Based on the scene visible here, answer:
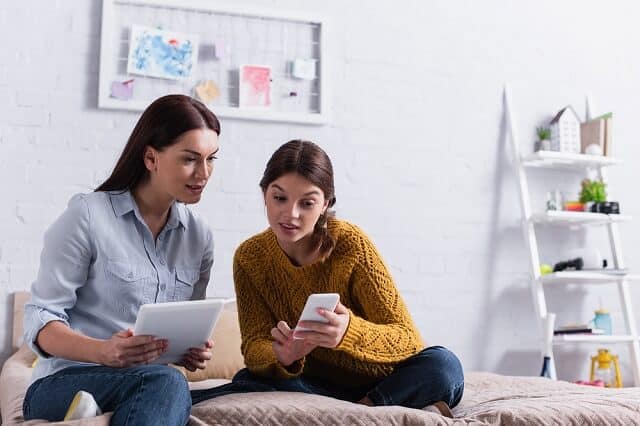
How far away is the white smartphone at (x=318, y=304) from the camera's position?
4.78ft

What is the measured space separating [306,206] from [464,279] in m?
1.79

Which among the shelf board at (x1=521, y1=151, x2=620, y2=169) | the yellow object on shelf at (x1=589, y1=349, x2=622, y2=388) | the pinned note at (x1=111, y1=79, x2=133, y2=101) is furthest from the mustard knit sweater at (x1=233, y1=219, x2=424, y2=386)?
the yellow object on shelf at (x1=589, y1=349, x2=622, y2=388)

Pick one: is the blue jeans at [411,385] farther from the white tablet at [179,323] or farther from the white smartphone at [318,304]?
the white smartphone at [318,304]

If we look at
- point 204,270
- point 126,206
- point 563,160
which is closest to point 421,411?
point 204,270

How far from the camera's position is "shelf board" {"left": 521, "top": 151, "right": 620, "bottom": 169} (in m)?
3.32

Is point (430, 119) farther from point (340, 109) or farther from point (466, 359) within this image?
point (466, 359)

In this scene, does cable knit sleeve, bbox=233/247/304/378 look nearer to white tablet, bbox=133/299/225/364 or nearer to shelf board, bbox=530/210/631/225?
white tablet, bbox=133/299/225/364

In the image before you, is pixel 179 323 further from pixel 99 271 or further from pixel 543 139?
pixel 543 139

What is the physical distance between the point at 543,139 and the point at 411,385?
2076 millimetres

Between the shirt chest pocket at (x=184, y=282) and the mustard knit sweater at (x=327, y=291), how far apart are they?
106 mm

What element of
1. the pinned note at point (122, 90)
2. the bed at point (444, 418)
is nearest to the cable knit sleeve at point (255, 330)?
the bed at point (444, 418)

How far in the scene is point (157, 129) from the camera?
1677 mm

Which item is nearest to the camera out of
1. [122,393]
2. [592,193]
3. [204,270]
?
[122,393]

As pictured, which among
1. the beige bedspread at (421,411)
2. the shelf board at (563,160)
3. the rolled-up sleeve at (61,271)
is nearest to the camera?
the beige bedspread at (421,411)
